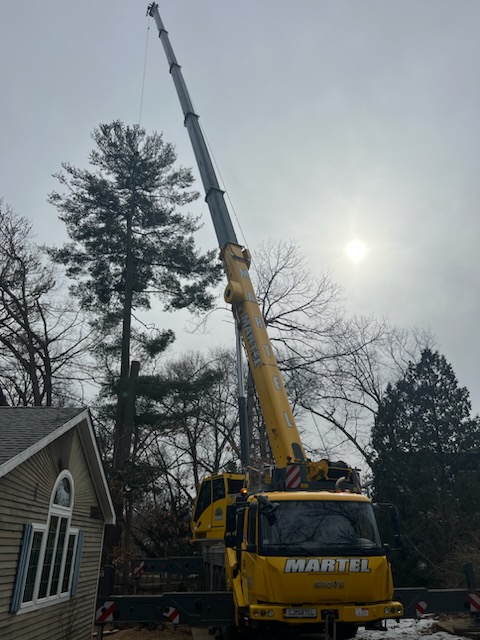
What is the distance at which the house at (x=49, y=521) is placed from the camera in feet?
21.2

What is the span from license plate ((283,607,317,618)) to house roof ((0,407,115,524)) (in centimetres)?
391

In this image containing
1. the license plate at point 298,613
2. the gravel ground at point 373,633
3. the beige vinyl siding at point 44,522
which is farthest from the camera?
the gravel ground at point 373,633

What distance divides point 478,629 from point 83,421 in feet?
29.1

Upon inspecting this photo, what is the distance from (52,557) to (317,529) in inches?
173

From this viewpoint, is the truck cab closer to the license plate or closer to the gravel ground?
the license plate

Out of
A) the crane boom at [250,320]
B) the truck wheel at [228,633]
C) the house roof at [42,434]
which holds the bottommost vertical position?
the truck wheel at [228,633]

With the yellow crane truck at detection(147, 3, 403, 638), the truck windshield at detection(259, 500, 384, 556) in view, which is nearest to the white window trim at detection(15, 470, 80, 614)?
the yellow crane truck at detection(147, 3, 403, 638)

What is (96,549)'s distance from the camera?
1037 cm

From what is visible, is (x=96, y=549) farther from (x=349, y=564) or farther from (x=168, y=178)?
(x=168, y=178)

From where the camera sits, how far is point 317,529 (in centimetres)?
672

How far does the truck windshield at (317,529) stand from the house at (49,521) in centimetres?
338

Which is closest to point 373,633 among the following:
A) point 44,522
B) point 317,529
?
point 317,529

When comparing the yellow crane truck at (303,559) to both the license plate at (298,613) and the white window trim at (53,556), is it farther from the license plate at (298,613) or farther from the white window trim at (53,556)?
the white window trim at (53,556)

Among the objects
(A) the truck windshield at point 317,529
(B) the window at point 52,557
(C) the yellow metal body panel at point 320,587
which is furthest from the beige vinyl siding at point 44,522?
(A) the truck windshield at point 317,529
